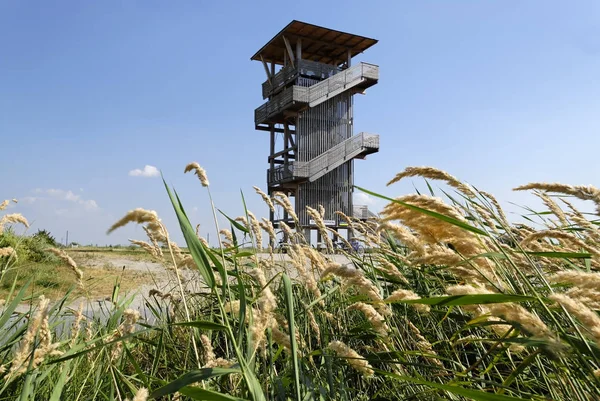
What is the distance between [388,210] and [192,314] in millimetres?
2385

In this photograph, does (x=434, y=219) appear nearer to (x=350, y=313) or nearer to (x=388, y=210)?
(x=388, y=210)

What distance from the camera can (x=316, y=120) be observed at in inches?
756

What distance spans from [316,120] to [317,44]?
11.7ft

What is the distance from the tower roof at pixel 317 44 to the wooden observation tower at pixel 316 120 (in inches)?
1.4

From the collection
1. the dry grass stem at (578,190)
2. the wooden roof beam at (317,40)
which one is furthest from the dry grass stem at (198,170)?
the wooden roof beam at (317,40)

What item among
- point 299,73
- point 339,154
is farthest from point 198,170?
point 299,73

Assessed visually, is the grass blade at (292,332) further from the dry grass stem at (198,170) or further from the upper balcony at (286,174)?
the upper balcony at (286,174)

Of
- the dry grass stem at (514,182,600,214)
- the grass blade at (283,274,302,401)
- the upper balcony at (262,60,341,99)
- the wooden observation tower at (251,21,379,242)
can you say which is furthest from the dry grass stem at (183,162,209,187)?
the upper balcony at (262,60,341,99)

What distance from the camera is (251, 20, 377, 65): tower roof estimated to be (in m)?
18.8

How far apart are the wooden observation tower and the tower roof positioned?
37mm

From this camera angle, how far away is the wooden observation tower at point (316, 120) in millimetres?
18359

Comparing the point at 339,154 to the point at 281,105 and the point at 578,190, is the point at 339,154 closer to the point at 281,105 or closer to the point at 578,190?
the point at 281,105

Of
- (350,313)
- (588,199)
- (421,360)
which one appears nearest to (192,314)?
(350,313)

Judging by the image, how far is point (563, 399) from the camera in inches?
51.2
